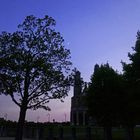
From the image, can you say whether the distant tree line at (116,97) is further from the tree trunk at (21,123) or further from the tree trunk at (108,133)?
the tree trunk at (21,123)

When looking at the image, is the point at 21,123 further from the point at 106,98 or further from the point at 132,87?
the point at 132,87

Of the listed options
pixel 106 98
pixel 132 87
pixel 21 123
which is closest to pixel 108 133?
pixel 106 98

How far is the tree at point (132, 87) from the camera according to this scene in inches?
1246

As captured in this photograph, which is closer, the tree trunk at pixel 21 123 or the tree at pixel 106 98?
the tree trunk at pixel 21 123

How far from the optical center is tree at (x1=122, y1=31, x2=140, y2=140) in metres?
31.7

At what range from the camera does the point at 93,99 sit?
120 ft

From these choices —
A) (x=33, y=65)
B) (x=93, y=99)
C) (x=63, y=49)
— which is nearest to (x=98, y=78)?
(x=93, y=99)

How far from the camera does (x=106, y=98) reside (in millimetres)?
35906

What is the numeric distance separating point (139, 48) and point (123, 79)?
4.46 m

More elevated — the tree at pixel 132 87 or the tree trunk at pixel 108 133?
the tree at pixel 132 87

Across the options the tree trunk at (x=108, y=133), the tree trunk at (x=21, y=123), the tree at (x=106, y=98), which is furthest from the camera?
the tree at (x=106, y=98)

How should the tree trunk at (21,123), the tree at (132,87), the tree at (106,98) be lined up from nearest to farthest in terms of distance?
the tree at (132,87) → the tree trunk at (21,123) → the tree at (106,98)

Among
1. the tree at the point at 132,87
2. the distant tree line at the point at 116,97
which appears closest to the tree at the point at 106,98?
the distant tree line at the point at 116,97

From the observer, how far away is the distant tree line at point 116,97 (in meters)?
32.5
